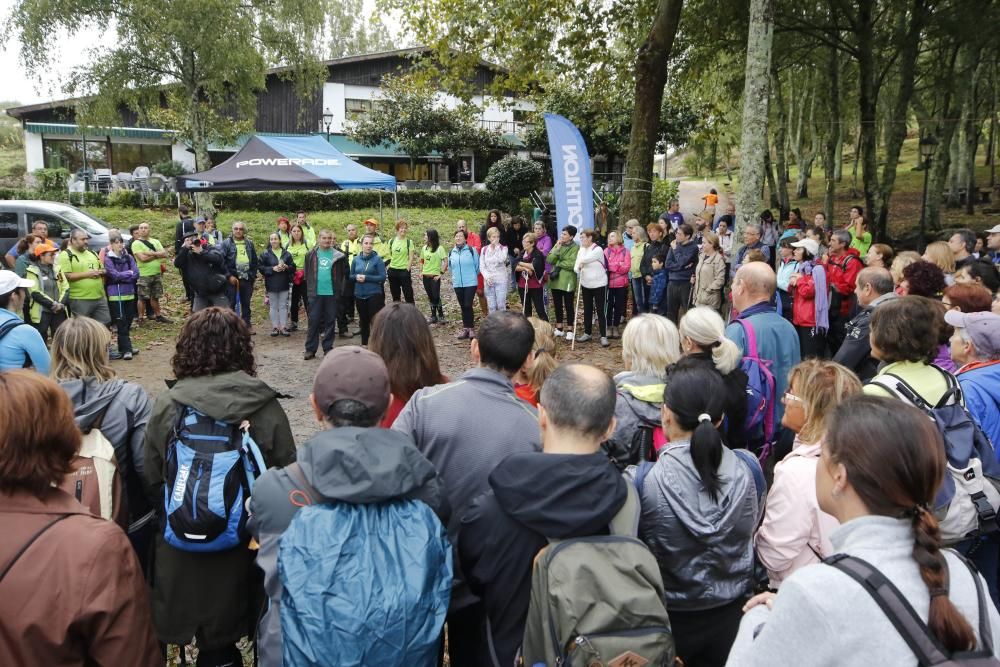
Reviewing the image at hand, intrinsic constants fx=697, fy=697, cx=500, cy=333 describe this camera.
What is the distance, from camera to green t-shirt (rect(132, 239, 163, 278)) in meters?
11.4

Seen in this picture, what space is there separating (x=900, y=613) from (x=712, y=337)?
90.0 inches


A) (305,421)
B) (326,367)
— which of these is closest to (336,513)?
(326,367)

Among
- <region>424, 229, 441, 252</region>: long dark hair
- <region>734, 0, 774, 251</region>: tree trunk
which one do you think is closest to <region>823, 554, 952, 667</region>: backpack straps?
<region>734, 0, 774, 251</region>: tree trunk

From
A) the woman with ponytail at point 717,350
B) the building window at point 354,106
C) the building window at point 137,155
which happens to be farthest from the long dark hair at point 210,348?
the building window at point 137,155

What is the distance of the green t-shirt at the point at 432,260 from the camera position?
1169 centimetres

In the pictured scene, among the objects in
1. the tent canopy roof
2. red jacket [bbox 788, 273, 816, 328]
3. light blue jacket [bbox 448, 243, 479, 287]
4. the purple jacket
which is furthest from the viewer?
the tent canopy roof

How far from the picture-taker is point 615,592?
6.17 feet

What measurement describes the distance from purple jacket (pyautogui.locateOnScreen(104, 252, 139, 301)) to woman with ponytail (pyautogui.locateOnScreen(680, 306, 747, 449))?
8.95 m

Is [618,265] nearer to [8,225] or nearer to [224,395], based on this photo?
[224,395]

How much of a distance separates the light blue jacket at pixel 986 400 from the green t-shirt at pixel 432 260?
9.04 metres

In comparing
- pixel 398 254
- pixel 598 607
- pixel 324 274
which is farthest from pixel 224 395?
pixel 398 254

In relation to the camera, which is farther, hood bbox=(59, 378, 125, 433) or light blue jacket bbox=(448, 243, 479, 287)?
light blue jacket bbox=(448, 243, 479, 287)

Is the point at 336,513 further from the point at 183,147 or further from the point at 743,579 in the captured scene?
the point at 183,147

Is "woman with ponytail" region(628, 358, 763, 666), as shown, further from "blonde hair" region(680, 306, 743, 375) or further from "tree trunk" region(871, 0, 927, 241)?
"tree trunk" region(871, 0, 927, 241)
